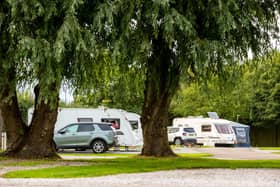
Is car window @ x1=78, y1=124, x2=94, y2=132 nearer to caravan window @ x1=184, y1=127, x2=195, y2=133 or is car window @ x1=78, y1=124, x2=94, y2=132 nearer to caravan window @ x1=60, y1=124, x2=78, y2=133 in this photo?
caravan window @ x1=60, y1=124, x2=78, y2=133

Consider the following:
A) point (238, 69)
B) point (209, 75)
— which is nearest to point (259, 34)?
point (238, 69)

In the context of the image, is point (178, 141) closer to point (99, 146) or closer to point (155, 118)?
point (99, 146)

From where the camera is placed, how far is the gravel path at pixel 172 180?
11703mm

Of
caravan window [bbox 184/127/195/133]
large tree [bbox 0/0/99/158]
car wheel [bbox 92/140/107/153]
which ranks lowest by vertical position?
car wheel [bbox 92/140/107/153]

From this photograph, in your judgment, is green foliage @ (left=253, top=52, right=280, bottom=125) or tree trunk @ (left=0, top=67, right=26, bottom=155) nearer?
tree trunk @ (left=0, top=67, right=26, bottom=155)

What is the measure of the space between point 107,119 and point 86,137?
4104 millimetres

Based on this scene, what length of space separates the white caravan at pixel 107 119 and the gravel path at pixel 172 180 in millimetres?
16728

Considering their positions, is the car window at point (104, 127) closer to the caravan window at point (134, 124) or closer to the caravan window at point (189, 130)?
the caravan window at point (134, 124)

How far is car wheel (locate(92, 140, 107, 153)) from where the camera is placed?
2817cm

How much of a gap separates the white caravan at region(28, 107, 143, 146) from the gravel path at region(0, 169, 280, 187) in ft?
54.9

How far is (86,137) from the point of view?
28.1m

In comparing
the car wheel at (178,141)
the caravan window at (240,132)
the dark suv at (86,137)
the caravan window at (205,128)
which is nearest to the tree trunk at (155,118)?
the dark suv at (86,137)

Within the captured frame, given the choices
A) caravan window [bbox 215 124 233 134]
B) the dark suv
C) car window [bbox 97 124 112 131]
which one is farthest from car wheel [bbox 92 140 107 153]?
caravan window [bbox 215 124 233 134]

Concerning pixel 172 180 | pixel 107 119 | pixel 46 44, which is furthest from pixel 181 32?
pixel 107 119
